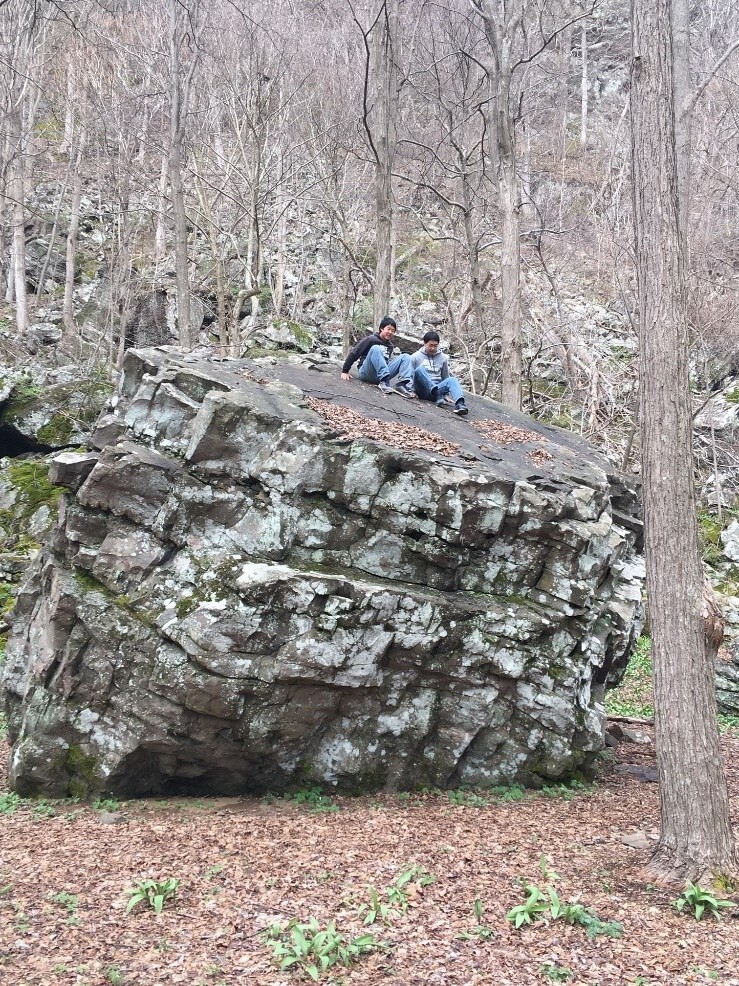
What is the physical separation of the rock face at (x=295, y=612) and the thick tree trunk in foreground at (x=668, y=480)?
200 cm

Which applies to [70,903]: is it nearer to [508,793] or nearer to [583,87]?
[508,793]

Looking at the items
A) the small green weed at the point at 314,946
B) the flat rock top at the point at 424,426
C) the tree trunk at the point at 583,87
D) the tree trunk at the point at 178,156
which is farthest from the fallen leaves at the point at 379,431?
the tree trunk at the point at 583,87

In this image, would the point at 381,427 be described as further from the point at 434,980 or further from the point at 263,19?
the point at 263,19

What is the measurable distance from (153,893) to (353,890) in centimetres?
152

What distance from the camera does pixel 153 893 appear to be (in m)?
5.30

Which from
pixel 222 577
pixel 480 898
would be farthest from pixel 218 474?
pixel 480 898

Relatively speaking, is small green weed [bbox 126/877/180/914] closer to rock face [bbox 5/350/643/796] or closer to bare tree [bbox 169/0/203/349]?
rock face [bbox 5/350/643/796]

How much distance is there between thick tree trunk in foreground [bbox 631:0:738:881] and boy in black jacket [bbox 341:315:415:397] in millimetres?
4479

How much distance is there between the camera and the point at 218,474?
7.62 meters

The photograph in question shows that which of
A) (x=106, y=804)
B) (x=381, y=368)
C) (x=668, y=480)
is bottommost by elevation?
(x=106, y=804)

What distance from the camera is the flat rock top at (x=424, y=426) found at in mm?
8172

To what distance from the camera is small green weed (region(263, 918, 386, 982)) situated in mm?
4508

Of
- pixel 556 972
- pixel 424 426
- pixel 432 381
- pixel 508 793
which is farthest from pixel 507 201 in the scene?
pixel 556 972

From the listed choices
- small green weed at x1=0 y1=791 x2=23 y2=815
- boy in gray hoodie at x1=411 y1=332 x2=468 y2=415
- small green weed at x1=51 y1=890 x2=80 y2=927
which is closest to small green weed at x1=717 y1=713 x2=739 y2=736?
boy in gray hoodie at x1=411 y1=332 x2=468 y2=415
